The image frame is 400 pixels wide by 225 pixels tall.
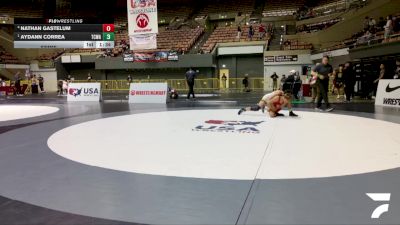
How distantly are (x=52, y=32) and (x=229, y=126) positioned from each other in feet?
43.3

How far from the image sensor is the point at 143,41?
13.0 m

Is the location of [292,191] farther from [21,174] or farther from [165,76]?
[165,76]

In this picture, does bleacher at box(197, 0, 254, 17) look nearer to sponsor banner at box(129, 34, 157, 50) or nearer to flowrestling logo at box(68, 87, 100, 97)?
flowrestling logo at box(68, 87, 100, 97)

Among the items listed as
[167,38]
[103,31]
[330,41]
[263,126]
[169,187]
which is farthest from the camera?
[167,38]

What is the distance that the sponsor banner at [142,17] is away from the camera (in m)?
12.8

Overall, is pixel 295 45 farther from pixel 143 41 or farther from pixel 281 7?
pixel 143 41

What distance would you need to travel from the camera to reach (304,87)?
61.0 ft

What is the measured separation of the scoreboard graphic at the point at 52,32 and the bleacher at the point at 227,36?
16210mm

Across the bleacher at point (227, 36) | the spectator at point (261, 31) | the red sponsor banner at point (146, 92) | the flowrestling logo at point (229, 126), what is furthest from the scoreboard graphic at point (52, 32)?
the spectator at point (261, 31)

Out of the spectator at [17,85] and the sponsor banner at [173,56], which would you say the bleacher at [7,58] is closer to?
the spectator at [17,85]

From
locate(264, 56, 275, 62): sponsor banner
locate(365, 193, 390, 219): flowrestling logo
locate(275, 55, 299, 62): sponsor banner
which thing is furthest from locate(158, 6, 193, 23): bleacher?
locate(365, 193, 390, 219): flowrestling logo

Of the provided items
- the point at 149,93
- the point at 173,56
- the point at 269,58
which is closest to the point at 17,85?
the point at 173,56

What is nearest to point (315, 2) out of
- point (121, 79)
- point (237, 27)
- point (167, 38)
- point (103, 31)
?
point (237, 27)

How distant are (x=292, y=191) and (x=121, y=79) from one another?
34269mm
